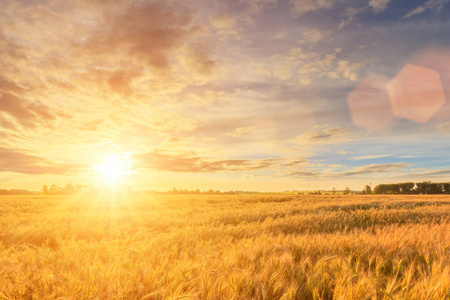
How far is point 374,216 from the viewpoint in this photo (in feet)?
41.5

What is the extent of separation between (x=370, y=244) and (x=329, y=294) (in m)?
2.14

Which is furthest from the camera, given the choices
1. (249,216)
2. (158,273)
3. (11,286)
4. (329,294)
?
(249,216)

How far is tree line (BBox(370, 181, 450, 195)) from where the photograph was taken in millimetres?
111750

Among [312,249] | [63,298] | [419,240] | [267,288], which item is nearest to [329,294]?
[267,288]

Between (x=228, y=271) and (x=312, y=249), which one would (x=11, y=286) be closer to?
(x=228, y=271)

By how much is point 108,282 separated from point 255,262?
1629mm

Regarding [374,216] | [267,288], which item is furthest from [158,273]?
[374,216]

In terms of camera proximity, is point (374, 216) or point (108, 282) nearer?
point (108, 282)

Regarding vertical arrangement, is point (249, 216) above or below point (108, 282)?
below

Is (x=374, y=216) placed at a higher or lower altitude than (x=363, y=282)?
lower

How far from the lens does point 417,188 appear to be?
116250mm

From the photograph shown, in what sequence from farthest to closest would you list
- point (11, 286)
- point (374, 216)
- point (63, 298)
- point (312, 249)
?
point (374, 216) < point (312, 249) < point (11, 286) < point (63, 298)

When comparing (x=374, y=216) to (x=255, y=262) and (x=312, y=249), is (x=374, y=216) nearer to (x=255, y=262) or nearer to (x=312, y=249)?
(x=312, y=249)

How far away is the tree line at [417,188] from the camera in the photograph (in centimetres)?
11175
